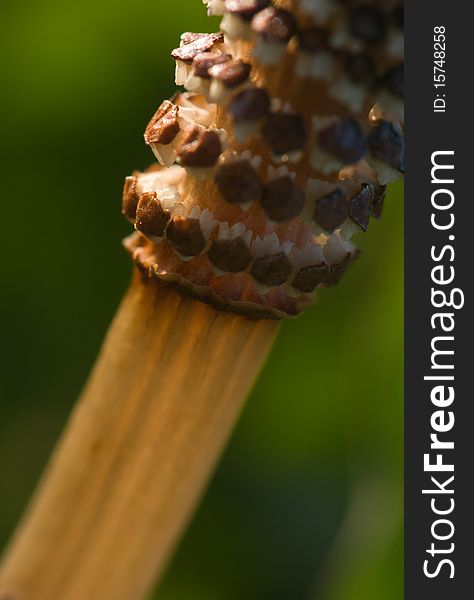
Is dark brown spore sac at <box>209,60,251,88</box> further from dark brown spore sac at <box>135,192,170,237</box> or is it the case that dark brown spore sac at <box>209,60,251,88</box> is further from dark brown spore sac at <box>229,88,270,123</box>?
dark brown spore sac at <box>135,192,170,237</box>

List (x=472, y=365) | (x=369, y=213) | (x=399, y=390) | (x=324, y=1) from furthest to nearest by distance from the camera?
(x=399, y=390) → (x=472, y=365) → (x=369, y=213) → (x=324, y=1)

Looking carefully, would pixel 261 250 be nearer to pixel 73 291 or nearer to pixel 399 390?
pixel 399 390

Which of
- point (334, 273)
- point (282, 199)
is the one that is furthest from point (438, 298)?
point (282, 199)

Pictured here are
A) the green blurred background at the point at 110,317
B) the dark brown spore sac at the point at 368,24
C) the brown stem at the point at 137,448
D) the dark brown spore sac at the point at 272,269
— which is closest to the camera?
the dark brown spore sac at the point at 368,24

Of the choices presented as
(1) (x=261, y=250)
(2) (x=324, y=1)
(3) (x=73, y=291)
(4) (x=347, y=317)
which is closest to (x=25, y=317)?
(3) (x=73, y=291)

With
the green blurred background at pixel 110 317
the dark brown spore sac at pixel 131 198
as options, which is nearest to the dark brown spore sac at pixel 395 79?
the dark brown spore sac at pixel 131 198

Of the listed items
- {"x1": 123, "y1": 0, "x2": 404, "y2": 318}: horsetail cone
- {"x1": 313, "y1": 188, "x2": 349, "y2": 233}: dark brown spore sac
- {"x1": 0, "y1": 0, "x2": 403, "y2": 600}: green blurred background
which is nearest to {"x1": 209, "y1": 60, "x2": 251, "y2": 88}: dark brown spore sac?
{"x1": 123, "y1": 0, "x2": 404, "y2": 318}: horsetail cone

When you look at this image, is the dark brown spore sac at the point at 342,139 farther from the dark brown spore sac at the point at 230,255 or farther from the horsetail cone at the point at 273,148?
the dark brown spore sac at the point at 230,255
